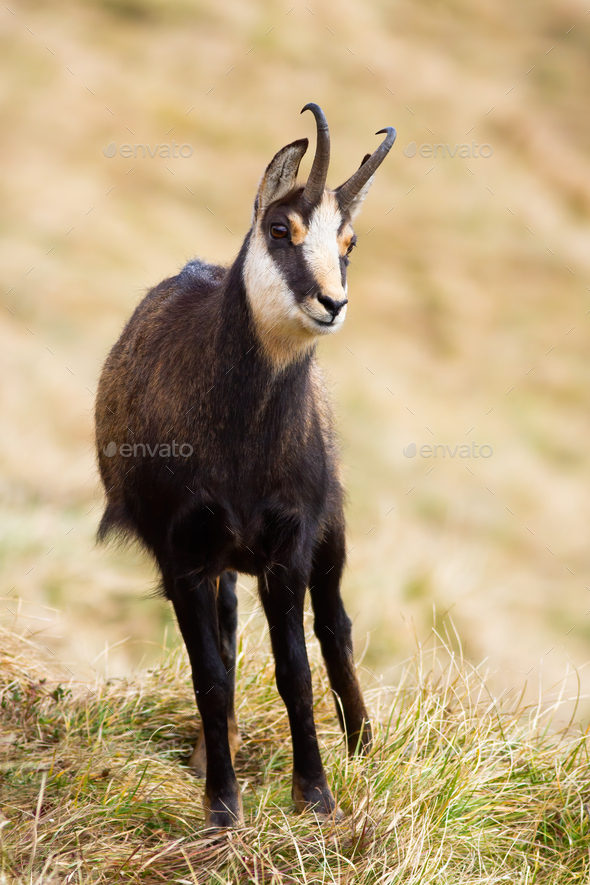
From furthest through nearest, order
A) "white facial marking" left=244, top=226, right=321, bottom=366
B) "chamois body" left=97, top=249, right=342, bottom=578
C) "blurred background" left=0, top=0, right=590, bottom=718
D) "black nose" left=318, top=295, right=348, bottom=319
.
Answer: "blurred background" left=0, top=0, right=590, bottom=718 < "chamois body" left=97, top=249, right=342, bottom=578 < "white facial marking" left=244, top=226, right=321, bottom=366 < "black nose" left=318, top=295, right=348, bottom=319

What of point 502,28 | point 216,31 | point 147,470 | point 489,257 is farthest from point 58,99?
point 147,470

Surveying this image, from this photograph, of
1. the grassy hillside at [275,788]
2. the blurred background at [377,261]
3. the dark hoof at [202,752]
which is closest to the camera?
the grassy hillside at [275,788]

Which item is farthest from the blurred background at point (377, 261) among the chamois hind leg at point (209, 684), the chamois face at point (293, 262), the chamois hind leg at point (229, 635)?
the chamois face at point (293, 262)

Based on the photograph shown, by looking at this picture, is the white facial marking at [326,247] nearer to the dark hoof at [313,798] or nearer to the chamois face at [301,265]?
the chamois face at [301,265]

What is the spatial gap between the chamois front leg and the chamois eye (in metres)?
1.51

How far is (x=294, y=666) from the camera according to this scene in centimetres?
457

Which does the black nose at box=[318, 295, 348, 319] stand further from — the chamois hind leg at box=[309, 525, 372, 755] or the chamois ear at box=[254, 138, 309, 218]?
the chamois hind leg at box=[309, 525, 372, 755]

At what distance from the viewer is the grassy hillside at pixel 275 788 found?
387cm

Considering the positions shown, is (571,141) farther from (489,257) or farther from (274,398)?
(274,398)

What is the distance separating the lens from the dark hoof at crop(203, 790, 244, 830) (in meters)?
4.23

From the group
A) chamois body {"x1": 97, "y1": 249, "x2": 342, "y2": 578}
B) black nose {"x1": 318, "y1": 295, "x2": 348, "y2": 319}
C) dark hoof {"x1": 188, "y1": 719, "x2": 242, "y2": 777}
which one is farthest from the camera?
dark hoof {"x1": 188, "y1": 719, "x2": 242, "y2": 777}

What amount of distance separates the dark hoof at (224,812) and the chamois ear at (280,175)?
8.59 feet

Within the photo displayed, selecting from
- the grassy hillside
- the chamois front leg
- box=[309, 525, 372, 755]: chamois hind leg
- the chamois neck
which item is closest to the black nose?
the chamois neck

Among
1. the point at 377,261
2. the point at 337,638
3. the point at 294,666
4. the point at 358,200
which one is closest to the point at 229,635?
the point at 337,638
